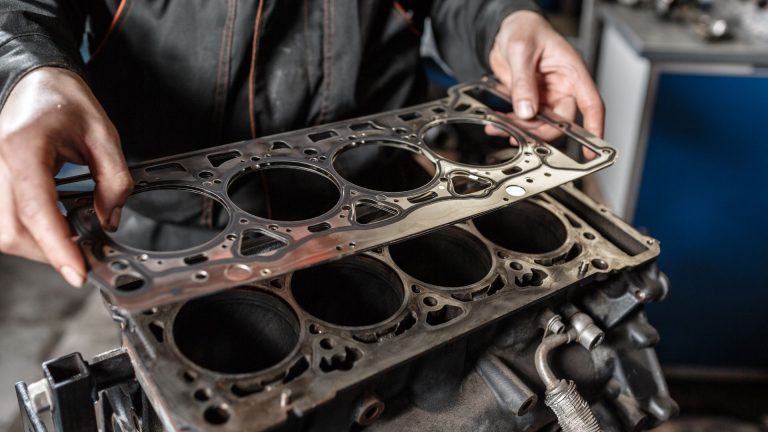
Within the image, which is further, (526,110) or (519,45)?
(519,45)

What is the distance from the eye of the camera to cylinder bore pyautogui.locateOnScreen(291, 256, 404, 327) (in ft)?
3.88

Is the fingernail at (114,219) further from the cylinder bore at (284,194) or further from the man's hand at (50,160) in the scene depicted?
the cylinder bore at (284,194)

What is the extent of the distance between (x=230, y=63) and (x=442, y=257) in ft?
1.98

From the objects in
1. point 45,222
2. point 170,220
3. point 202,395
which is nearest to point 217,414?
point 202,395

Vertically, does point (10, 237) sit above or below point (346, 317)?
above

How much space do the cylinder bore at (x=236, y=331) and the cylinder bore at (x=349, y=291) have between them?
8cm

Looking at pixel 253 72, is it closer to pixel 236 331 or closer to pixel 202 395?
pixel 236 331

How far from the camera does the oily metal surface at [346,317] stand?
0.89m

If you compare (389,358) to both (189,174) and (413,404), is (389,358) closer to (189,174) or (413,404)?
(413,404)

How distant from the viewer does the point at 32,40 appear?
3.61ft

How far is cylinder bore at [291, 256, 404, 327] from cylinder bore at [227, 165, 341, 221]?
36 cm

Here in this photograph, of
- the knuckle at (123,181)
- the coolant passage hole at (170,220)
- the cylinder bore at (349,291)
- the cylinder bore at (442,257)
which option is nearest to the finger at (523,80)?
the cylinder bore at (442,257)

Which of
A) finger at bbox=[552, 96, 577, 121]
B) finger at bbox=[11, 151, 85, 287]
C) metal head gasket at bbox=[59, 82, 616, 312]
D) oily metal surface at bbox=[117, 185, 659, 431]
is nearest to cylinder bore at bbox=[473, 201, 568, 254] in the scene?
oily metal surface at bbox=[117, 185, 659, 431]

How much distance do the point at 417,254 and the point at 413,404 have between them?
318 millimetres
